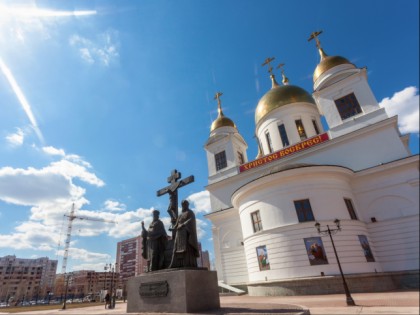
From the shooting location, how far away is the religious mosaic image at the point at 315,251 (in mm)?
16031

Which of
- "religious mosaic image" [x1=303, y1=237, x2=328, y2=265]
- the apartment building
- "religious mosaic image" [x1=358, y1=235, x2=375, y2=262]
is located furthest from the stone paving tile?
the apartment building

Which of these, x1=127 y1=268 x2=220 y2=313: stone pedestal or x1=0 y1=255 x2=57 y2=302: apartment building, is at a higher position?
x1=0 y1=255 x2=57 y2=302: apartment building

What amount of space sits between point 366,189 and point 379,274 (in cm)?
623

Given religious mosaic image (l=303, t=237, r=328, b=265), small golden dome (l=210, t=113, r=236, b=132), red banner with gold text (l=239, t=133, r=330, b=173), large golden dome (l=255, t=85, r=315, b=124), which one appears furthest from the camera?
small golden dome (l=210, t=113, r=236, b=132)

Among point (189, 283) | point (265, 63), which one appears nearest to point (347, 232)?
point (189, 283)

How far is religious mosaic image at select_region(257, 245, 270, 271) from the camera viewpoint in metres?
17.9

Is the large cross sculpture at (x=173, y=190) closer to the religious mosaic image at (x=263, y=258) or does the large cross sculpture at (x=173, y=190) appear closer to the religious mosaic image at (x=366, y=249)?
the religious mosaic image at (x=263, y=258)

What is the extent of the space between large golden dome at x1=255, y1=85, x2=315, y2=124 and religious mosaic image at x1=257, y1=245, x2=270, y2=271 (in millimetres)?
18087

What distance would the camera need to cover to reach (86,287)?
94.9 metres

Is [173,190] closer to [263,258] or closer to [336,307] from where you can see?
[336,307]

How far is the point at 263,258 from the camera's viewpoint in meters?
18.2

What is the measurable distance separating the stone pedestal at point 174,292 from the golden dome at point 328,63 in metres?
25.4

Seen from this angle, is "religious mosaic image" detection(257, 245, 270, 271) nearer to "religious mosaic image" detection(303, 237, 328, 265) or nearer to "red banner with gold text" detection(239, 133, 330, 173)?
"religious mosaic image" detection(303, 237, 328, 265)

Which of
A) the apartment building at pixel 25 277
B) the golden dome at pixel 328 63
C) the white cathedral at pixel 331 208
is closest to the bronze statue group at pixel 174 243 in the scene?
the white cathedral at pixel 331 208
